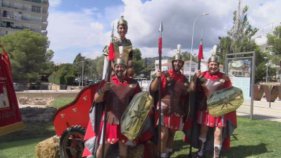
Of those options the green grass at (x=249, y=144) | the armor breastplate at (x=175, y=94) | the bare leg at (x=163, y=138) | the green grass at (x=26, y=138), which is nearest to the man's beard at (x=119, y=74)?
the armor breastplate at (x=175, y=94)

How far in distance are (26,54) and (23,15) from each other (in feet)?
133

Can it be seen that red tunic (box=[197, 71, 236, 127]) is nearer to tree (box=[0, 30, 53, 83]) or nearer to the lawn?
the lawn

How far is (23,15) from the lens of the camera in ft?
309

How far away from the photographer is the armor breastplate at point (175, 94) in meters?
6.43

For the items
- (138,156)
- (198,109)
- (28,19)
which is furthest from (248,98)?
(28,19)

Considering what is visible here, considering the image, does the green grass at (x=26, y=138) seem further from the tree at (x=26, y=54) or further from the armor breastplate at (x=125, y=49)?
the tree at (x=26, y=54)

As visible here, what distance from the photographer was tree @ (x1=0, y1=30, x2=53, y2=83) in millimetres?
55844

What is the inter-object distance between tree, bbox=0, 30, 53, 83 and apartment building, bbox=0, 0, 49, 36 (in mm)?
33017

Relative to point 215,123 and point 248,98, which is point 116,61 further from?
point 248,98

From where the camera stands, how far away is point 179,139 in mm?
8227

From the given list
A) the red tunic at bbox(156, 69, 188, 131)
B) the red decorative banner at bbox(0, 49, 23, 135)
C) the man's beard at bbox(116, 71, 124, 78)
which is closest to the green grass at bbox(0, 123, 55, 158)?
the red decorative banner at bbox(0, 49, 23, 135)

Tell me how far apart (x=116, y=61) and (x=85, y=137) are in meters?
1.14

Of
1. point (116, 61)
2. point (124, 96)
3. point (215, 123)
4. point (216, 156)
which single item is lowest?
point (216, 156)

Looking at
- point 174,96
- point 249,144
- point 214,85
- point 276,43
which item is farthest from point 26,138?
point 276,43
